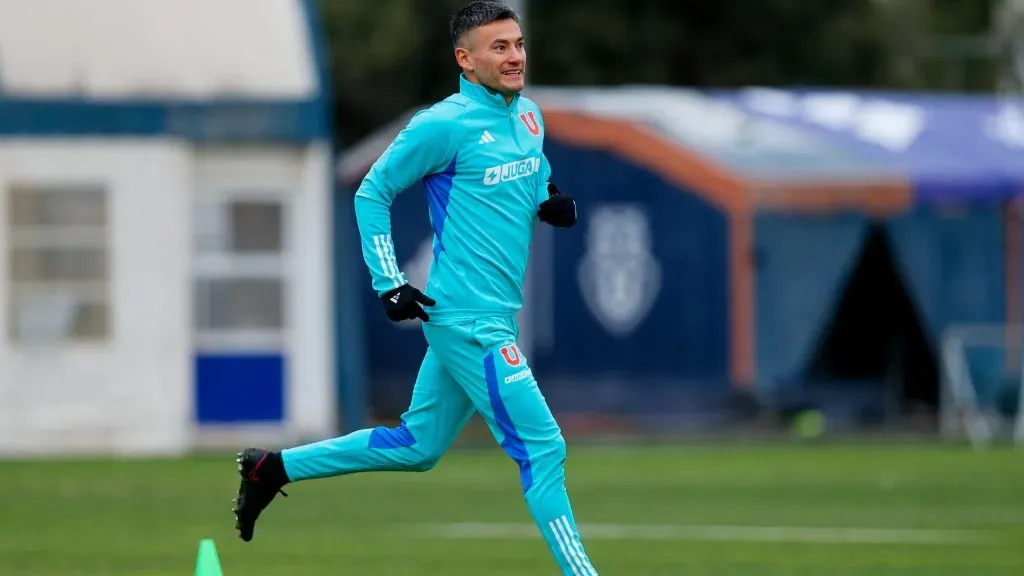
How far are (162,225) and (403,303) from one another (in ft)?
45.2

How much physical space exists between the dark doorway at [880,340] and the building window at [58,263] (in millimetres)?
9867

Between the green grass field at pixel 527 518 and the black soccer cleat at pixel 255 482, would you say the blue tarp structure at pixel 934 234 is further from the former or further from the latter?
the black soccer cleat at pixel 255 482

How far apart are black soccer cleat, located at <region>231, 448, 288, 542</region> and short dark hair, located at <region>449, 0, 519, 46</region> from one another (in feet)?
6.03

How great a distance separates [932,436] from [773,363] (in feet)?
8.67

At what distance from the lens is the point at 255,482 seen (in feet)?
28.3

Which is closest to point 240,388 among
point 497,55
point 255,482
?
point 255,482

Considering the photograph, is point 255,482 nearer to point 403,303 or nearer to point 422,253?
point 403,303

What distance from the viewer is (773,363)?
25.9m

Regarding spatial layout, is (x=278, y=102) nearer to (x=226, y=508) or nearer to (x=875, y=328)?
(x=226, y=508)

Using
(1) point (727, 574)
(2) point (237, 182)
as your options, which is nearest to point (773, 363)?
(2) point (237, 182)

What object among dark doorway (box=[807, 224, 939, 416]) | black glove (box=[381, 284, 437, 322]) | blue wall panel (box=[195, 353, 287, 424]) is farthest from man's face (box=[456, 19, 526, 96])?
dark doorway (box=[807, 224, 939, 416])

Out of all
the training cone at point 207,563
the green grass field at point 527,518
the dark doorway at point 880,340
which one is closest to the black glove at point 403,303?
the training cone at point 207,563

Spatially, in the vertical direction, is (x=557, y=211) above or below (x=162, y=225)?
above

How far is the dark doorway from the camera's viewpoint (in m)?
27.7
